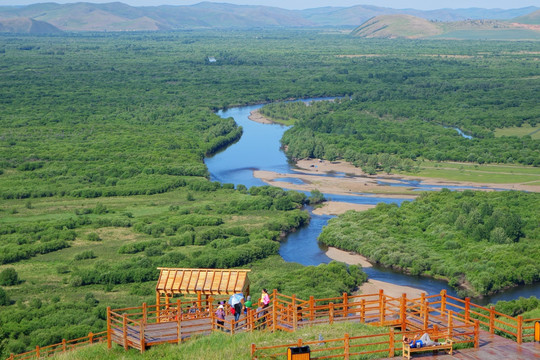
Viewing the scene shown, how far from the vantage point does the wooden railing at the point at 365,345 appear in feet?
61.9

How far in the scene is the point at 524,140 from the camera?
10019 cm

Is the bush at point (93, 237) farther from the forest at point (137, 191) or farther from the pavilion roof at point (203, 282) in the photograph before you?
the pavilion roof at point (203, 282)

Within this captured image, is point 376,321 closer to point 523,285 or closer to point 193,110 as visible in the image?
point 523,285

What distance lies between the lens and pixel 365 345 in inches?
789

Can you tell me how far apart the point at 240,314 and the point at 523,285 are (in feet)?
96.9

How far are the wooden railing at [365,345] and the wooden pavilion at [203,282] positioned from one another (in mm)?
5091

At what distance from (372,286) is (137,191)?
115ft

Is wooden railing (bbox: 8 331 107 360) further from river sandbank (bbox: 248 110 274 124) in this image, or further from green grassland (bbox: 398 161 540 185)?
river sandbank (bbox: 248 110 274 124)

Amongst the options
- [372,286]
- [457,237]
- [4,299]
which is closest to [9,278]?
[4,299]

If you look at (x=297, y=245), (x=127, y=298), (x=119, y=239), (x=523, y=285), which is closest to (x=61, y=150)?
(x=119, y=239)

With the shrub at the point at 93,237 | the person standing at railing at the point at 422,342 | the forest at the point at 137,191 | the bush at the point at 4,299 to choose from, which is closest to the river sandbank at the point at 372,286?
the forest at the point at 137,191

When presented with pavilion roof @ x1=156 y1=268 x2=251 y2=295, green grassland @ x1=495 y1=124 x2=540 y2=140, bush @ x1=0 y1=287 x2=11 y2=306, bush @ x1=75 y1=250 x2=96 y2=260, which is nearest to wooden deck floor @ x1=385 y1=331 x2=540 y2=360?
pavilion roof @ x1=156 y1=268 x2=251 y2=295

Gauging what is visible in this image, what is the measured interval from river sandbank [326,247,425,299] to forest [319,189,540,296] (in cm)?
86

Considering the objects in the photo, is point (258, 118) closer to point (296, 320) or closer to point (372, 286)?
point (372, 286)
